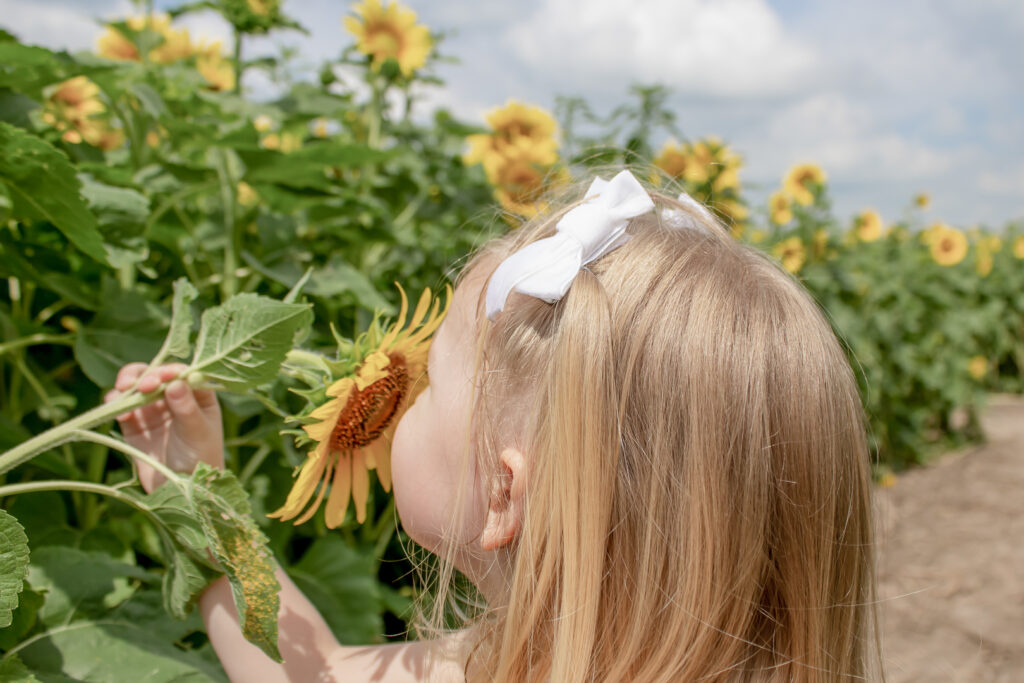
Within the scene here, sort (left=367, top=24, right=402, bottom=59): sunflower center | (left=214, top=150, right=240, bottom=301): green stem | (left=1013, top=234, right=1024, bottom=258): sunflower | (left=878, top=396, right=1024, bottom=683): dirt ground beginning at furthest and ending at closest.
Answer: (left=1013, top=234, right=1024, bottom=258): sunflower → (left=878, top=396, right=1024, bottom=683): dirt ground → (left=367, top=24, right=402, bottom=59): sunflower center → (left=214, top=150, right=240, bottom=301): green stem

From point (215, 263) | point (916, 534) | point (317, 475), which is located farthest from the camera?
point (916, 534)

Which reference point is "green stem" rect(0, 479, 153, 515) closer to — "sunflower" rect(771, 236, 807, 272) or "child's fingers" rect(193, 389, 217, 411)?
"child's fingers" rect(193, 389, 217, 411)

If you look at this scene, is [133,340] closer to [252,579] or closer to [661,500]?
[252,579]

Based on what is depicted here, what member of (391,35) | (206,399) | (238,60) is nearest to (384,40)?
(391,35)

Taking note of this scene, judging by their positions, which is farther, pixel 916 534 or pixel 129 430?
pixel 916 534

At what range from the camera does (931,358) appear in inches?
169

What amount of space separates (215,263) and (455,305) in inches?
15.6

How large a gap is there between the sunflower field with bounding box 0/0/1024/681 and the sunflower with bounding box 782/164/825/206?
171 cm

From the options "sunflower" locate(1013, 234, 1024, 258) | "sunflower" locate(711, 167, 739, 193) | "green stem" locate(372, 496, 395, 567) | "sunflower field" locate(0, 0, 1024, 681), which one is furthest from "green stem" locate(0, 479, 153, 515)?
"sunflower" locate(1013, 234, 1024, 258)

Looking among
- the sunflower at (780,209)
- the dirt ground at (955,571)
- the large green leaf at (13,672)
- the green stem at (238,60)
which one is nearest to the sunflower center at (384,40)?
the green stem at (238,60)

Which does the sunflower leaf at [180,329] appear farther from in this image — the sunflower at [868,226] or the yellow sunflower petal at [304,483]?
the sunflower at [868,226]

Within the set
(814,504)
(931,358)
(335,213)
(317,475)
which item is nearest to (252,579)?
(317,475)

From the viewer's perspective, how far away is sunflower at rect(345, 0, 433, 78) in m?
1.46

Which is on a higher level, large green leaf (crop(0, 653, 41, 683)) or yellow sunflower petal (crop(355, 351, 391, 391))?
yellow sunflower petal (crop(355, 351, 391, 391))
